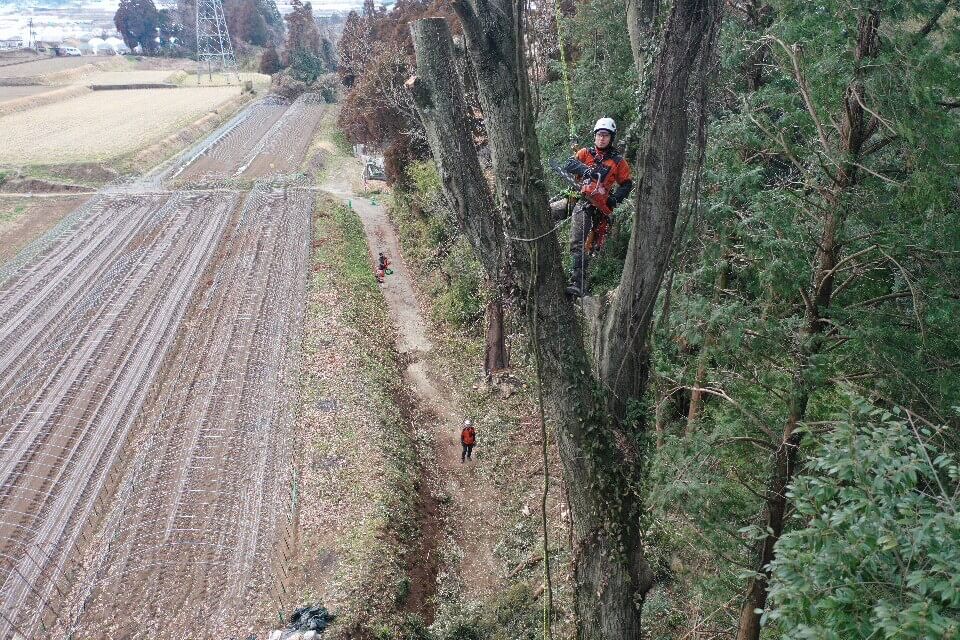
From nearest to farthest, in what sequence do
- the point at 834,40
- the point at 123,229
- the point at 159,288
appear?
the point at 834,40 → the point at 159,288 → the point at 123,229

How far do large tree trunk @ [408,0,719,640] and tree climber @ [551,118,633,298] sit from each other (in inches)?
55.4

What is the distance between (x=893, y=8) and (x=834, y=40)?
38 cm

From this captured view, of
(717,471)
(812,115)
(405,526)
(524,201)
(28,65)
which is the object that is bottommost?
(405,526)

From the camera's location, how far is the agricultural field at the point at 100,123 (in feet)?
107

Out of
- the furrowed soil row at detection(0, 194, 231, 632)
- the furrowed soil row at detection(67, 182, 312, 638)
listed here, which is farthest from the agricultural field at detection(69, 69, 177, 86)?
the furrowed soil row at detection(67, 182, 312, 638)

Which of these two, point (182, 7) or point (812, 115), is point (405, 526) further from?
point (182, 7)

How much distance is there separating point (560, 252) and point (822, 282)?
87.2 inches

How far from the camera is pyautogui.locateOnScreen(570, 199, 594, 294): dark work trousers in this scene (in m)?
6.16

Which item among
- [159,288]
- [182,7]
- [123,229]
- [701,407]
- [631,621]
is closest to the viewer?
[631,621]

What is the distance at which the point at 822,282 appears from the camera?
15.9 ft

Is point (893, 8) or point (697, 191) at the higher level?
point (893, 8)

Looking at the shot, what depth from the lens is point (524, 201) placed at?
390 cm

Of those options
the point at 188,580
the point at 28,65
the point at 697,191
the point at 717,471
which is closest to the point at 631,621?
the point at 717,471

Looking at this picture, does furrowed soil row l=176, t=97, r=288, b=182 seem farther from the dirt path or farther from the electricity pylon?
the electricity pylon
